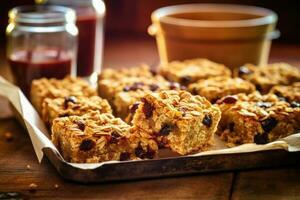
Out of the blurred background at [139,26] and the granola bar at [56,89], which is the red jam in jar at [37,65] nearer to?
the granola bar at [56,89]

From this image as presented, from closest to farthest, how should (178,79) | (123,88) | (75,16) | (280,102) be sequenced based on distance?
(280,102)
(123,88)
(178,79)
(75,16)

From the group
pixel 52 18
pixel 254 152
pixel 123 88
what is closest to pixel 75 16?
pixel 52 18

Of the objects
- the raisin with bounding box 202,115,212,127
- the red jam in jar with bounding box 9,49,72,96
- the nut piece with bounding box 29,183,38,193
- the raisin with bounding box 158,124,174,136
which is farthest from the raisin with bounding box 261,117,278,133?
the red jam in jar with bounding box 9,49,72,96

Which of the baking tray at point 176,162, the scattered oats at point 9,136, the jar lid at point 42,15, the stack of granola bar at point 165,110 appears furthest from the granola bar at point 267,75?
the scattered oats at point 9,136

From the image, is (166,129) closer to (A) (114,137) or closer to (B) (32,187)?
(A) (114,137)

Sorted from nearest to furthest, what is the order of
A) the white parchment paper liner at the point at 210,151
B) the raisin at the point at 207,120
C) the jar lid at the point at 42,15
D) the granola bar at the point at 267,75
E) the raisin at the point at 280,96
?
the white parchment paper liner at the point at 210,151 < the raisin at the point at 207,120 < the raisin at the point at 280,96 < the granola bar at the point at 267,75 < the jar lid at the point at 42,15

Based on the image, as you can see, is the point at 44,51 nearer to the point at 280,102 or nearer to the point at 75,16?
the point at 75,16

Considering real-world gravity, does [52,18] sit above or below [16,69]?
above

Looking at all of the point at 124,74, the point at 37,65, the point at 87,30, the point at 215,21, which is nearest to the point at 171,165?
the point at 124,74
